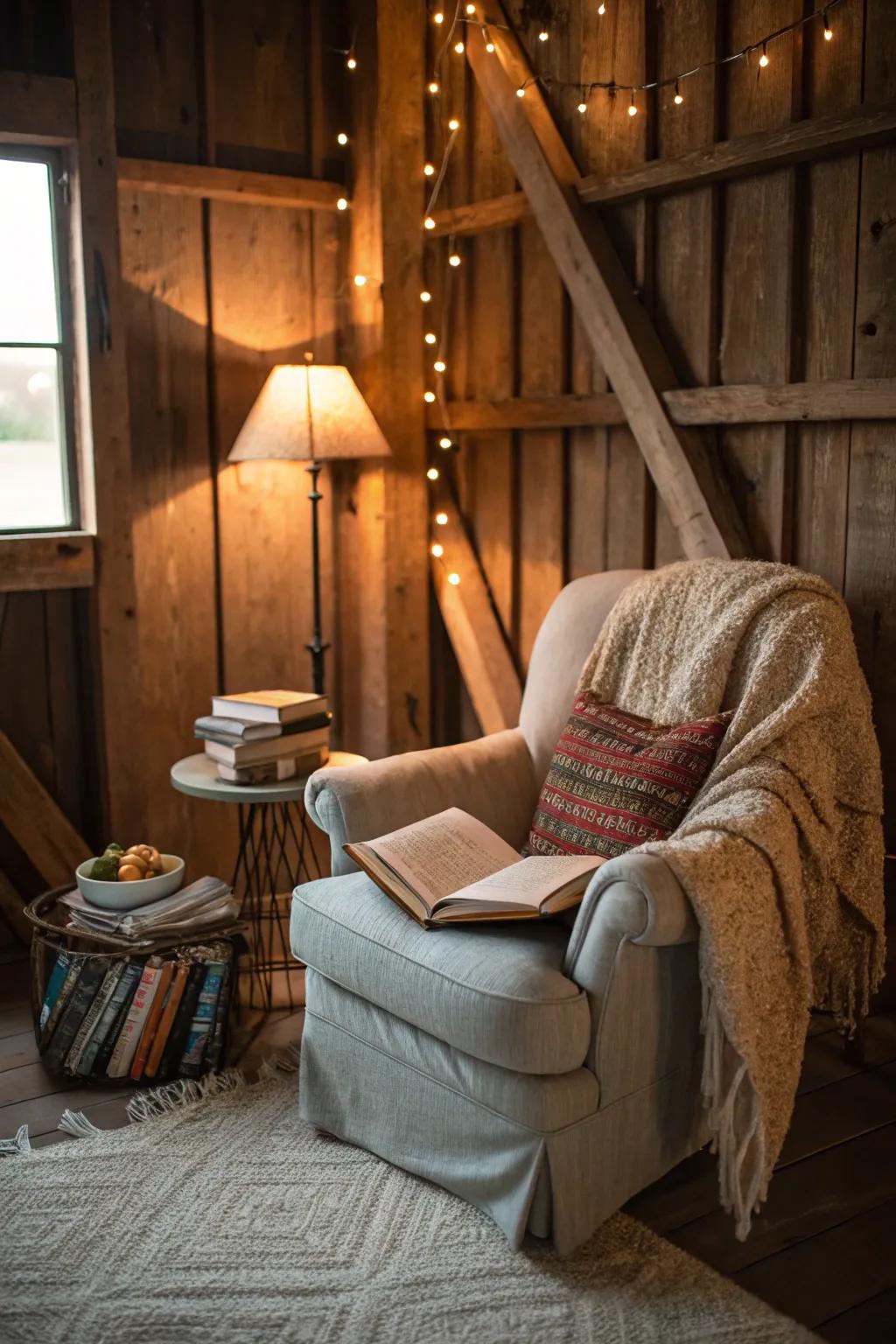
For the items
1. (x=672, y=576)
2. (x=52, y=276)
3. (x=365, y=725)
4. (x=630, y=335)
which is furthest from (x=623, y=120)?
(x=365, y=725)

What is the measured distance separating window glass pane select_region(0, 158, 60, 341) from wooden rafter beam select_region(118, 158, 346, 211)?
0.22 metres

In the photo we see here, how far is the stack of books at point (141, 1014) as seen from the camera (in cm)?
266

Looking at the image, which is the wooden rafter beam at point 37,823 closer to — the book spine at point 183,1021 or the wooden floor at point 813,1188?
the wooden floor at point 813,1188

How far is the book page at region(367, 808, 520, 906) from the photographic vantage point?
2301 millimetres

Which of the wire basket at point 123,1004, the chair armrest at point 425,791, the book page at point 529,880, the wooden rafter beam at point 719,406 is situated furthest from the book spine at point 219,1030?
the wooden rafter beam at point 719,406

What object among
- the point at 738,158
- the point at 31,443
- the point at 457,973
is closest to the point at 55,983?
the point at 457,973

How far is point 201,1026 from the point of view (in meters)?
2.69

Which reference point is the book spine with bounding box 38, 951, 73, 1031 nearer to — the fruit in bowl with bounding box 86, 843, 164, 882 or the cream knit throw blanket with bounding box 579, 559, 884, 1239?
the fruit in bowl with bounding box 86, 843, 164, 882

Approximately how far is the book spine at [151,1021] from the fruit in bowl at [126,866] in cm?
22

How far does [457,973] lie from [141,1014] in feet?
2.90

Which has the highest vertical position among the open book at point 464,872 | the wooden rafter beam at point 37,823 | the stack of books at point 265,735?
the stack of books at point 265,735

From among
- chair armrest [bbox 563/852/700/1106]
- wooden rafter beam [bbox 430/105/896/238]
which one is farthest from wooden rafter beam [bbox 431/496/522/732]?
chair armrest [bbox 563/852/700/1106]

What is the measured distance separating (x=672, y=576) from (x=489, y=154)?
1.43 metres

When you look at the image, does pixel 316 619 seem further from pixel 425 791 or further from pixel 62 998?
pixel 62 998
